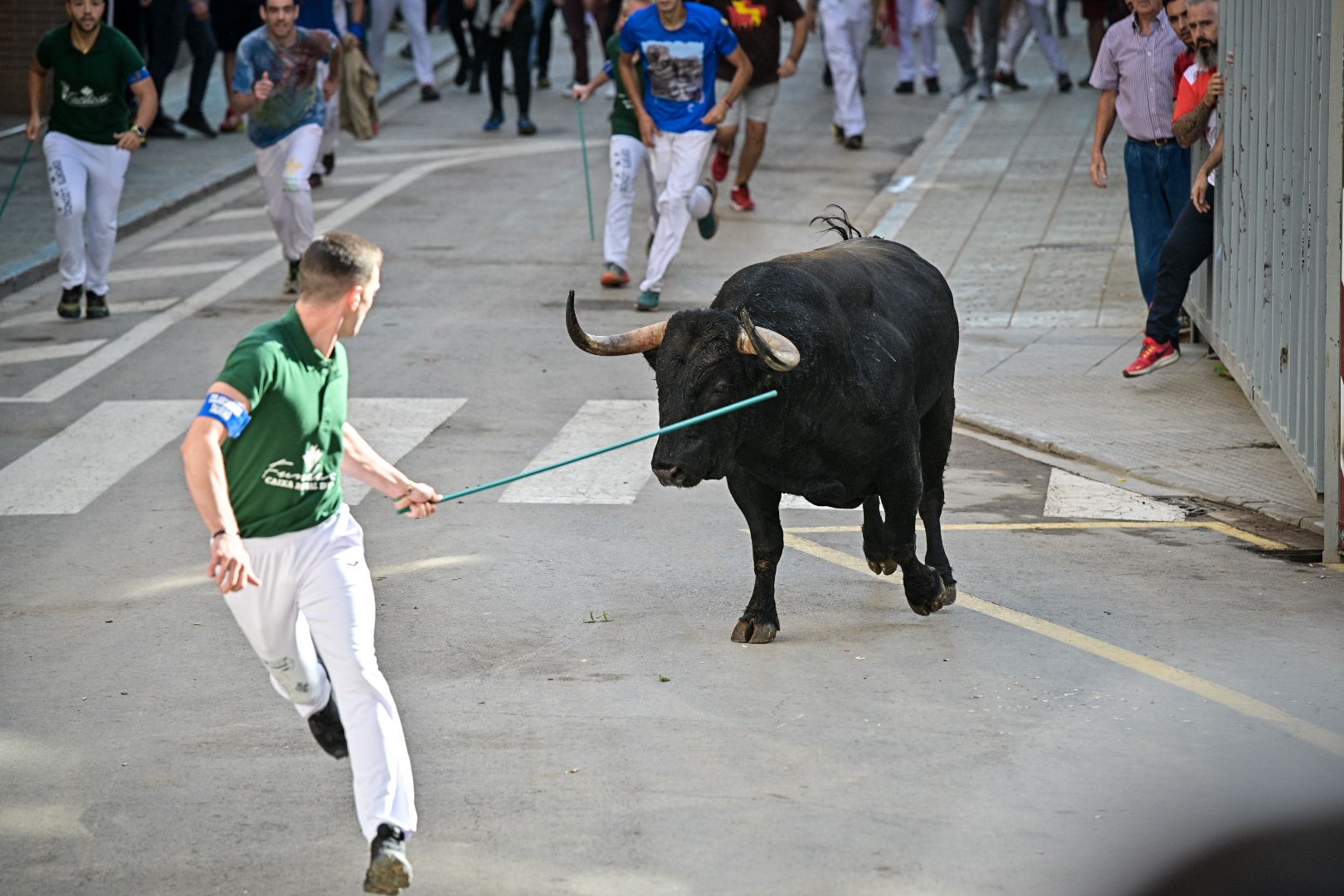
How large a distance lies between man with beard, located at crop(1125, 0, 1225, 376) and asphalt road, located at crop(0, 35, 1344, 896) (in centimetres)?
176

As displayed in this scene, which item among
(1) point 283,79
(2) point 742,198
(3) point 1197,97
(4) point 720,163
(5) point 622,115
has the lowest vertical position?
(2) point 742,198

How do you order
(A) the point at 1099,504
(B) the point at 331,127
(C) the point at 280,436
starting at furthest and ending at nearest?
(B) the point at 331,127 → (A) the point at 1099,504 → (C) the point at 280,436

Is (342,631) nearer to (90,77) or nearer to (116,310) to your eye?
(90,77)

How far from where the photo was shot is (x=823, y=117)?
79.2 feet

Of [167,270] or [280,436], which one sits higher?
[280,436]

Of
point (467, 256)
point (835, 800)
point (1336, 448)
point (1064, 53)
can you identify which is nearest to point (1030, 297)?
point (467, 256)

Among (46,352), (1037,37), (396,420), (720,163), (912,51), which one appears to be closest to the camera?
(396,420)

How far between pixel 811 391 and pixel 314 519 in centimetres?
251

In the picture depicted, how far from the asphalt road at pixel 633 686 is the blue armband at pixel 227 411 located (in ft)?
4.59

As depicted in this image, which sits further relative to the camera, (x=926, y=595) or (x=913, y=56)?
(x=913, y=56)

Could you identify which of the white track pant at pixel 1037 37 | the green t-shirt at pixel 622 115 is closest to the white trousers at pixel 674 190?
the green t-shirt at pixel 622 115

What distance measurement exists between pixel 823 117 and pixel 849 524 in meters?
14.8

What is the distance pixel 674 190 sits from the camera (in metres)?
14.9

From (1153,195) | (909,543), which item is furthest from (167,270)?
(909,543)
